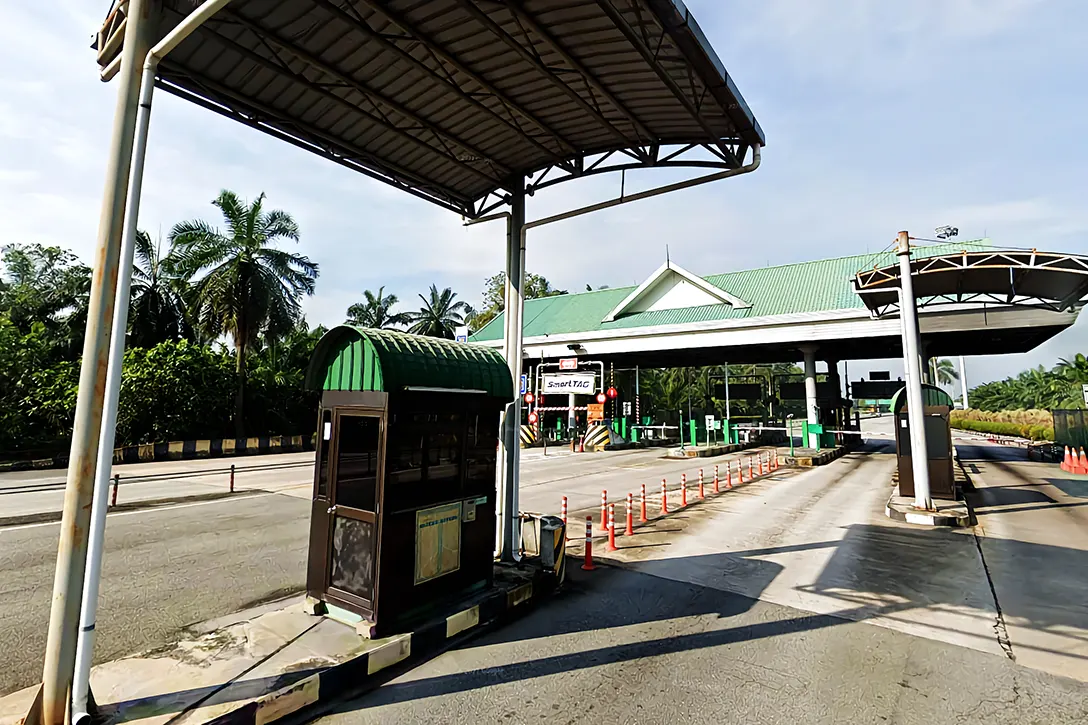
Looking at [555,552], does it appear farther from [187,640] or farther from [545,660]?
[187,640]

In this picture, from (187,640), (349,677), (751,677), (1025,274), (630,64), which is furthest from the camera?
(1025,274)

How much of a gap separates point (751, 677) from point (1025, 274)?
14.9 meters

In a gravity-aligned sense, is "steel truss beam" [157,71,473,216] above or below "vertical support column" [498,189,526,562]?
above

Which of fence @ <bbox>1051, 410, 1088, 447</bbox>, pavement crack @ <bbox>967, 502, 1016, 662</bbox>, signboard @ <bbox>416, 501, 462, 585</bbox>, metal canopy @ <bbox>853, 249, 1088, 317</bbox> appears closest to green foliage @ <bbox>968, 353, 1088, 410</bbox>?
fence @ <bbox>1051, 410, 1088, 447</bbox>

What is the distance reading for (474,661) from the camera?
209 inches

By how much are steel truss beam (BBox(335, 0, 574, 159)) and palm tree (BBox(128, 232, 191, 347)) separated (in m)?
30.0

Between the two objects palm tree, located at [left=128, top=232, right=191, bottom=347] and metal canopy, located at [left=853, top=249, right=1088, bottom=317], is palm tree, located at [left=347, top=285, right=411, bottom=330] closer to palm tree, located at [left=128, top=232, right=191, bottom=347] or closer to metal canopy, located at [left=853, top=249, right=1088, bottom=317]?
palm tree, located at [left=128, top=232, right=191, bottom=347]

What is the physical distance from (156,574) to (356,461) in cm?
431

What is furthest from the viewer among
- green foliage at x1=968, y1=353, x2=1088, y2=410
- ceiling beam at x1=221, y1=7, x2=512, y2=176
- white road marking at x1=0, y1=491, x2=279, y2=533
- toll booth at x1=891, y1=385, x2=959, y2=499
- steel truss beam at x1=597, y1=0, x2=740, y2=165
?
green foliage at x1=968, y1=353, x2=1088, y2=410

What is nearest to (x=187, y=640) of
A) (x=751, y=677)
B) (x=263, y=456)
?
(x=751, y=677)

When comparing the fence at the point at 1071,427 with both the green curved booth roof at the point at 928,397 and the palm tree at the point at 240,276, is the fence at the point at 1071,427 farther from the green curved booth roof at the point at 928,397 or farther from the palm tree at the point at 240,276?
the palm tree at the point at 240,276

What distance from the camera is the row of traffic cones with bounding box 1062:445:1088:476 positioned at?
21.1 metres

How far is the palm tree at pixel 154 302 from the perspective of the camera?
29594mm

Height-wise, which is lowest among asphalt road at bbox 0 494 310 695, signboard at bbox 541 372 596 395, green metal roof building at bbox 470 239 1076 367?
asphalt road at bbox 0 494 310 695
